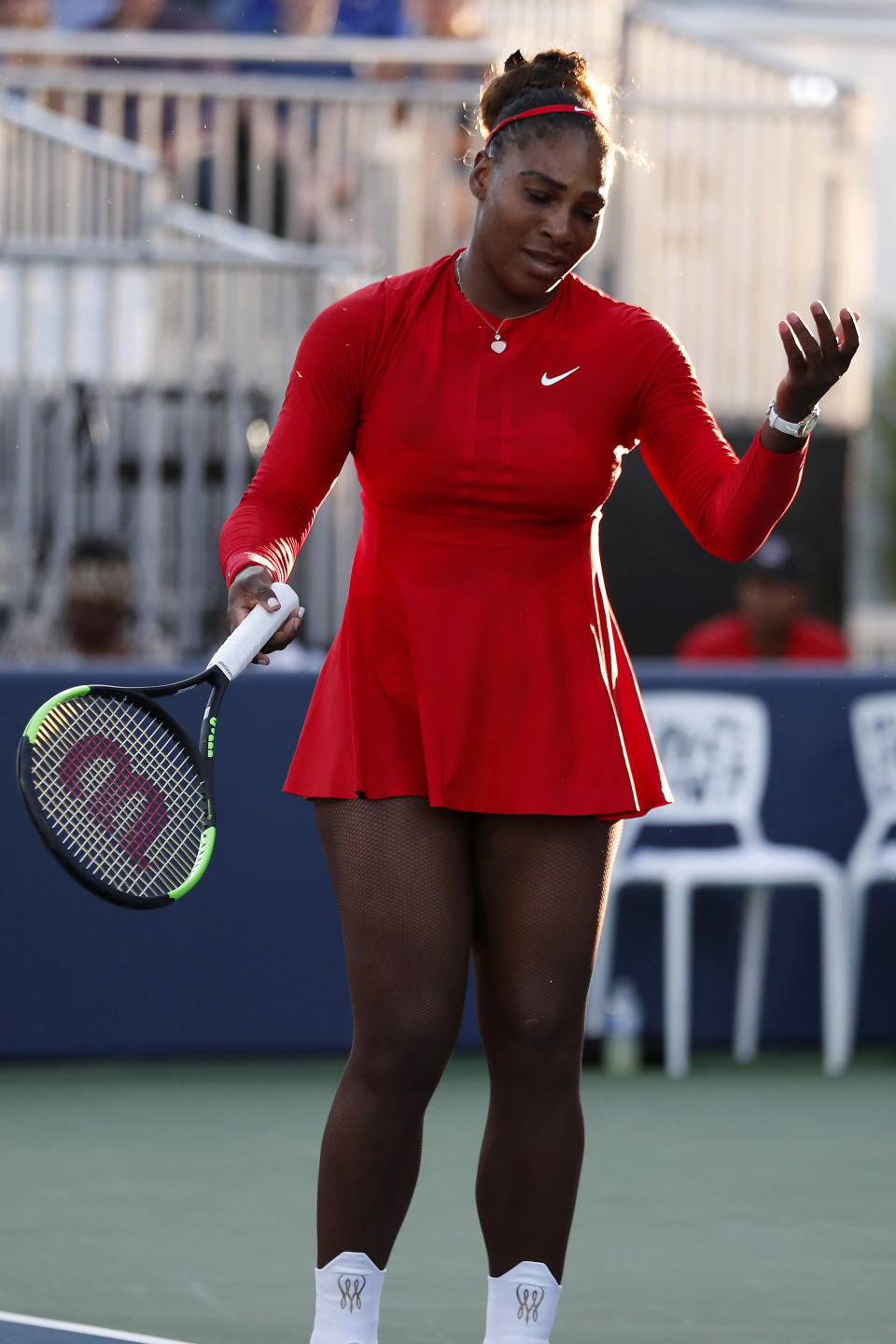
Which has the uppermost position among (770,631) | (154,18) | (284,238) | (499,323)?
(154,18)

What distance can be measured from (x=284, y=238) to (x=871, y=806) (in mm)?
3607

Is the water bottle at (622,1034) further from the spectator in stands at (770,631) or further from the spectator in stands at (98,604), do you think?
the spectator in stands at (98,604)

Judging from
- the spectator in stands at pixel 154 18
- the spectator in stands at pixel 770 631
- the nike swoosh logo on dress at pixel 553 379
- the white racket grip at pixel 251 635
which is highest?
the spectator in stands at pixel 154 18

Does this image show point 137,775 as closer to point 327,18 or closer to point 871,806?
point 871,806

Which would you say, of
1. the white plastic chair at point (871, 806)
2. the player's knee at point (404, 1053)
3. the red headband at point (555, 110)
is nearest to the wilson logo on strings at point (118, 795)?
the player's knee at point (404, 1053)

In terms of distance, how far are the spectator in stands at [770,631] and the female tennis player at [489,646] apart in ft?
15.7

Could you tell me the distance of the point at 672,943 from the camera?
245 inches

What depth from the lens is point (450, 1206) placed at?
4543 mm

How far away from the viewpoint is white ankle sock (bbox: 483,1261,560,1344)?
116 inches

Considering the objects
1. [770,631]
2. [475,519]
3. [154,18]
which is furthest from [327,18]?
[475,519]

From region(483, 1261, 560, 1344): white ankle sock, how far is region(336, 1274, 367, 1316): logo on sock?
22 centimetres

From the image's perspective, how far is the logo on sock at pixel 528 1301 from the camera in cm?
296

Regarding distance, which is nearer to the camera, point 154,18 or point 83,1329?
point 83,1329

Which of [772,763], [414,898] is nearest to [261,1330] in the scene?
[414,898]
